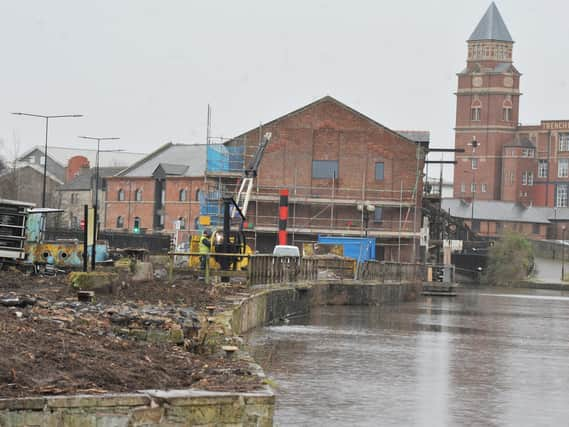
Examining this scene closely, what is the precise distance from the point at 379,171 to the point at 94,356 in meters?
67.2

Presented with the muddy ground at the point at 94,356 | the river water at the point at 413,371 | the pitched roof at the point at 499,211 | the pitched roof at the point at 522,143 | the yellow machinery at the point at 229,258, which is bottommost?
the river water at the point at 413,371

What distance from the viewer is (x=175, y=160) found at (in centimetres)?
11912

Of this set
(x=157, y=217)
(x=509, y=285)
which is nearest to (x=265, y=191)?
(x=509, y=285)

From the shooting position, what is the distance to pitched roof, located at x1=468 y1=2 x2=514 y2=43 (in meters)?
175

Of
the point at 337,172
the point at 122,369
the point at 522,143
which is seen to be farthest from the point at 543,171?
the point at 122,369

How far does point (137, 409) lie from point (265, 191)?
2682 inches

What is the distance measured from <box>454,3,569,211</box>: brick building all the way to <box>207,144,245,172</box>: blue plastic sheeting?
313 ft

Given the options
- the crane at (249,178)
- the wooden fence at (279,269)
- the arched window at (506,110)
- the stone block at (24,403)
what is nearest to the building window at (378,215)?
the crane at (249,178)

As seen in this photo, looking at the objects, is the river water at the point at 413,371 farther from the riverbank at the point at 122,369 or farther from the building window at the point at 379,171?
the building window at the point at 379,171

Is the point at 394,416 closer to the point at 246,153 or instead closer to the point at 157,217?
the point at 246,153

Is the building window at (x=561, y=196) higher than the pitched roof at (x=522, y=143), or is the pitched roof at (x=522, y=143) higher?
the pitched roof at (x=522, y=143)

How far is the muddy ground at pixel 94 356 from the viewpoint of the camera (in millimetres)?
11789

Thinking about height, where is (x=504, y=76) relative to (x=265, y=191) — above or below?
above

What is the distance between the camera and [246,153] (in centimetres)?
7981
